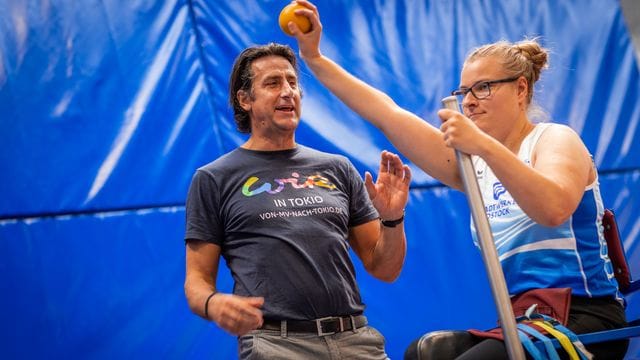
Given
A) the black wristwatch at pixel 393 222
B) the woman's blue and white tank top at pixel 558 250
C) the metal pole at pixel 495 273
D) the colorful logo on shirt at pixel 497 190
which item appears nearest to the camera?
the metal pole at pixel 495 273

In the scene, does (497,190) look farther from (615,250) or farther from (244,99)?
(244,99)

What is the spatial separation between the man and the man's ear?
19 mm

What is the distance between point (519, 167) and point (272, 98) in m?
1.00

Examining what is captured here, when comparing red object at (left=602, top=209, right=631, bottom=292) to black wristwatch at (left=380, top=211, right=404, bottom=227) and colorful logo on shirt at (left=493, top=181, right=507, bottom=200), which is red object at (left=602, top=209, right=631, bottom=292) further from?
black wristwatch at (left=380, top=211, right=404, bottom=227)

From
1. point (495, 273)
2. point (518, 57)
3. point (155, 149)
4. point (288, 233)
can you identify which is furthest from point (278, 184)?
point (155, 149)

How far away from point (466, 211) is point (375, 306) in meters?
0.66

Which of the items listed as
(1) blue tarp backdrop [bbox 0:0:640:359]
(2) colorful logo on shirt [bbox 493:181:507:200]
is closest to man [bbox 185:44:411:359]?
(2) colorful logo on shirt [bbox 493:181:507:200]

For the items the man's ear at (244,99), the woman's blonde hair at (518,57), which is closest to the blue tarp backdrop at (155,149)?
the man's ear at (244,99)

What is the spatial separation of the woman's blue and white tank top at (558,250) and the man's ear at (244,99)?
87cm

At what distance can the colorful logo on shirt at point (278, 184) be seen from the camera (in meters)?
2.26

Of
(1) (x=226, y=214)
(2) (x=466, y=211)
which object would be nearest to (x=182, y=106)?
(1) (x=226, y=214)

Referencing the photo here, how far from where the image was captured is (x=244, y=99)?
2.49 m

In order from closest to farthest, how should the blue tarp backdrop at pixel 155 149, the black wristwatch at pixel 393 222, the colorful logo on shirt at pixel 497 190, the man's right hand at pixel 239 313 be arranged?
the man's right hand at pixel 239 313
the colorful logo on shirt at pixel 497 190
the black wristwatch at pixel 393 222
the blue tarp backdrop at pixel 155 149

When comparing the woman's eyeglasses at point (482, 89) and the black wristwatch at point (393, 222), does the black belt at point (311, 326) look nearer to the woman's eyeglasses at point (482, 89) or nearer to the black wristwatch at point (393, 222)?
the black wristwatch at point (393, 222)
